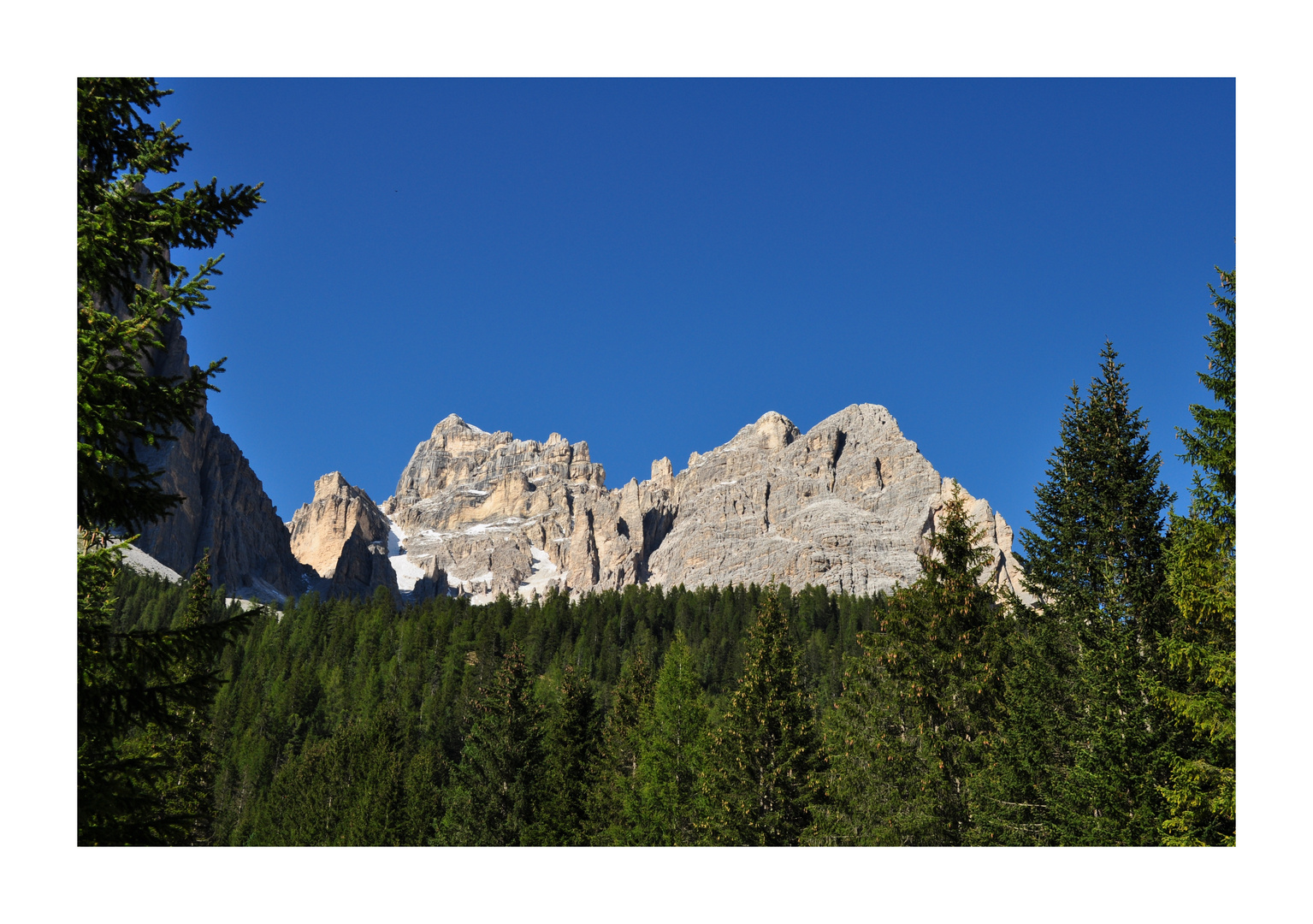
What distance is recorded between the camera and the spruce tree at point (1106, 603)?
13.4 meters

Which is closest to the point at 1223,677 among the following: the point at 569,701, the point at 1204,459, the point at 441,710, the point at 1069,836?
the point at 1204,459

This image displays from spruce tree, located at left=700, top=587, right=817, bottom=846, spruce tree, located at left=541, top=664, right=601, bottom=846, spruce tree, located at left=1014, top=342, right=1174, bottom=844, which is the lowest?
spruce tree, located at left=541, top=664, right=601, bottom=846

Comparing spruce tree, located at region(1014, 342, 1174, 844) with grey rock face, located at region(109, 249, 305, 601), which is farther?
grey rock face, located at region(109, 249, 305, 601)

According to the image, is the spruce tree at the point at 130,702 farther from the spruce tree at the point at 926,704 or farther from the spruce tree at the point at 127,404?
the spruce tree at the point at 926,704

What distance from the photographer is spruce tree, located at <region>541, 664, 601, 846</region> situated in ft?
99.8

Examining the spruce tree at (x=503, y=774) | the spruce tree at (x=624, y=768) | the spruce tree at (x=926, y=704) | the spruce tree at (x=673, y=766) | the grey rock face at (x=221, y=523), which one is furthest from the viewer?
the grey rock face at (x=221, y=523)

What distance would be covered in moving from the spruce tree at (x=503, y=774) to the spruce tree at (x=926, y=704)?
538 inches

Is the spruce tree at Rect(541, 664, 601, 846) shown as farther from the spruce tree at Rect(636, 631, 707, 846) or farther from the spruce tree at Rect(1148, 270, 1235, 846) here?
the spruce tree at Rect(1148, 270, 1235, 846)

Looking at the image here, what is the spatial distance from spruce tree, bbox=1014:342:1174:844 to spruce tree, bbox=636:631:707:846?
1251 cm

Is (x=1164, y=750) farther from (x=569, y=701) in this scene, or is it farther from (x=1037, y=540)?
(x=569, y=701)

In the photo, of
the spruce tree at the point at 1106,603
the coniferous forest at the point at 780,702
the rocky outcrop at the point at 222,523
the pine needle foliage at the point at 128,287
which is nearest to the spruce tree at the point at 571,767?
the coniferous forest at the point at 780,702

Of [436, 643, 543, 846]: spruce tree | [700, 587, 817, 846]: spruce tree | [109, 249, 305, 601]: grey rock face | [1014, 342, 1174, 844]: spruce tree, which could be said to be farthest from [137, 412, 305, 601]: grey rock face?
[1014, 342, 1174, 844]: spruce tree

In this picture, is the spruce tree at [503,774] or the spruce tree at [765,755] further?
the spruce tree at [503,774]

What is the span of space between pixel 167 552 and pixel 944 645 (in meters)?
164
